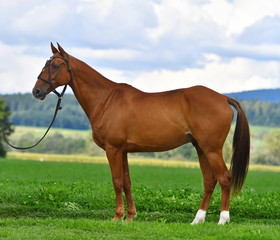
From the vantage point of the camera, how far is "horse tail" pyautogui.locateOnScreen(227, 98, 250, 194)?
10.9 metres

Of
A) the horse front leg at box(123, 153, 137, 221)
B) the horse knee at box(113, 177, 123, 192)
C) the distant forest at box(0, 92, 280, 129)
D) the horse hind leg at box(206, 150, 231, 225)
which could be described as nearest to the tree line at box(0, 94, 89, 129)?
the distant forest at box(0, 92, 280, 129)

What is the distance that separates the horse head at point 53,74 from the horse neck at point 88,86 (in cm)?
17

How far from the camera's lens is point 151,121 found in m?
10.7

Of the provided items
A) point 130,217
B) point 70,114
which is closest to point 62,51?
point 130,217

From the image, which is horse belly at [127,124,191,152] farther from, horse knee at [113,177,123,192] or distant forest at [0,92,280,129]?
distant forest at [0,92,280,129]

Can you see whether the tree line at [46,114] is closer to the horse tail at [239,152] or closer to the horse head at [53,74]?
the horse head at [53,74]

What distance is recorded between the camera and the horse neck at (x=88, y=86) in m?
11.1

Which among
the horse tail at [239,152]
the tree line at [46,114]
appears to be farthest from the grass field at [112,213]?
the tree line at [46,114]

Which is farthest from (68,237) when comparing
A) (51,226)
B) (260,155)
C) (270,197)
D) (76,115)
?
(76,115)

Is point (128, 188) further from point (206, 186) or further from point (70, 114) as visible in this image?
point (70, 114)

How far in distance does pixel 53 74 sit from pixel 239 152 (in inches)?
147

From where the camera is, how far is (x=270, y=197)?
14539 mm

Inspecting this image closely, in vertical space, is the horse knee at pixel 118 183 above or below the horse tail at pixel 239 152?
below

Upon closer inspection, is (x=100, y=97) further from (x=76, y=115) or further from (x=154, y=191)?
(x=76, y=115)
